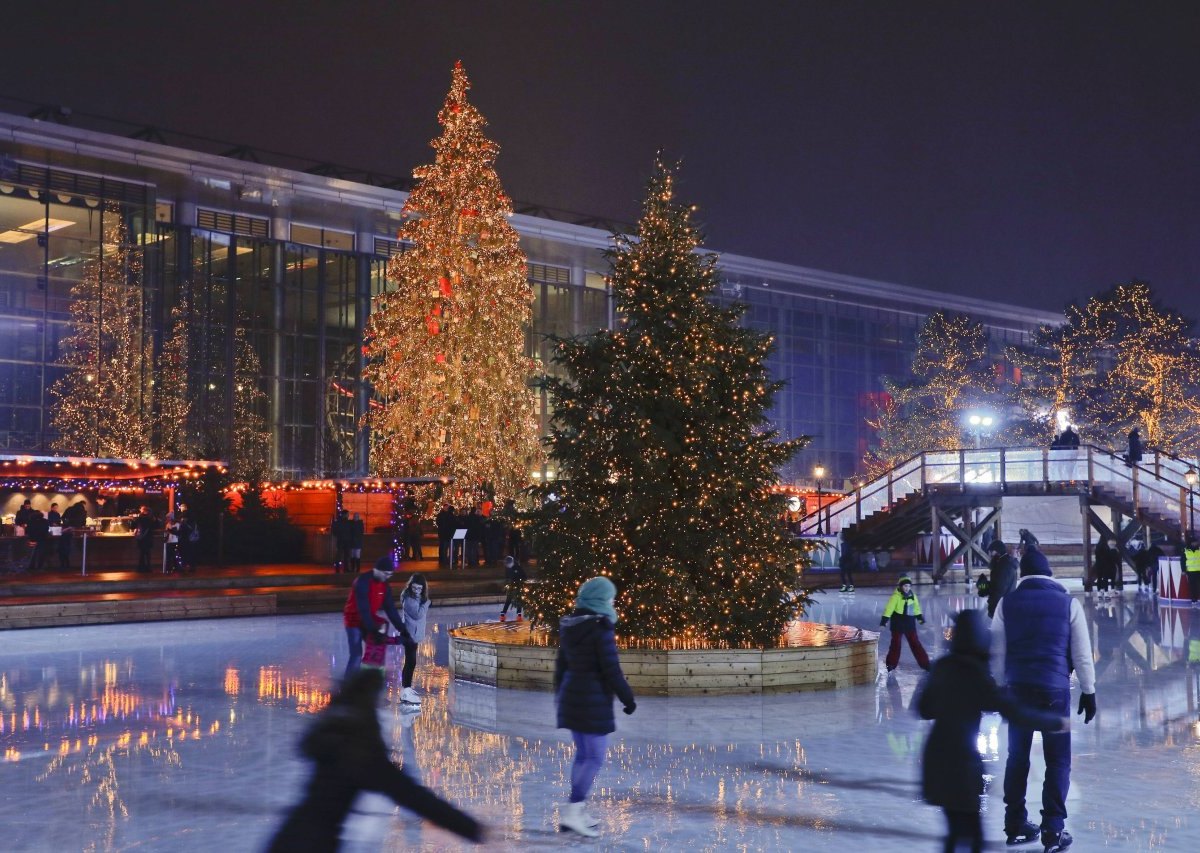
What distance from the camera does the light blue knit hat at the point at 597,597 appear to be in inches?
303

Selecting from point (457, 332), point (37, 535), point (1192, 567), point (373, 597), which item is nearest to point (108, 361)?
point (37, 535)

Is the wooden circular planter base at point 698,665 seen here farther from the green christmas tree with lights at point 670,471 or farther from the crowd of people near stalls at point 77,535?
the crowd of people near stalls at point 77,535

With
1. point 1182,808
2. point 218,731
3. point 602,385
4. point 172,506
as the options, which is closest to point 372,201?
point 172,506

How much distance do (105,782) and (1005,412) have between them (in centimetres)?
5842

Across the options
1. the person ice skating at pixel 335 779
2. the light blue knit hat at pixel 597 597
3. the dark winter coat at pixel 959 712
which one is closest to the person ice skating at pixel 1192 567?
the light blue knit hat at pixel 597 597

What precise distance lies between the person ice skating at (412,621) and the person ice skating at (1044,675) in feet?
22.9

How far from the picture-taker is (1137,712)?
1238 centimetres

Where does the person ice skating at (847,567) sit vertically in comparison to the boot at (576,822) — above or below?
above

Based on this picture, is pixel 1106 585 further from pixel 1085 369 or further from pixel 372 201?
pixel 372 201

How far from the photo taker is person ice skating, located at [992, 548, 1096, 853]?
7160 millimetres

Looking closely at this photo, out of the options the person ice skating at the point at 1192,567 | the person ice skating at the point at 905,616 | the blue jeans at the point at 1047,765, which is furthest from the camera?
the person ice skating at the point at 1192,567

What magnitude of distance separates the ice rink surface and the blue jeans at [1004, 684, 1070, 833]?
8.9 inches

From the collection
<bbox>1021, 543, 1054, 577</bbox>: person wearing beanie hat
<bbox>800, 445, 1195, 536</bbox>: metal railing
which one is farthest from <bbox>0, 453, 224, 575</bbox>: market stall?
<bbox>1021, 543, 1054, 577</bbox>: person wearing beanie hat

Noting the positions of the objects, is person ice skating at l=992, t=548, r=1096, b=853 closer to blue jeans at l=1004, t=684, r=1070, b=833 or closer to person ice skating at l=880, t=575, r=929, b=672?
blue jeans at l=1004, t=684, r=1070, b=833
